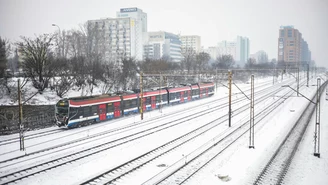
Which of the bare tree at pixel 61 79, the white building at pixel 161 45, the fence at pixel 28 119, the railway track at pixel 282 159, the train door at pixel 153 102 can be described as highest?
the white building at pixel 161 45

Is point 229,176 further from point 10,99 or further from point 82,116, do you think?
point 10,99

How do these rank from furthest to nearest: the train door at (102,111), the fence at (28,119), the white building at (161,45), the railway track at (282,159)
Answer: the white building at (161,45)
the train door at (102,111)
the fence at (28,119)
the railway track at (282,159)

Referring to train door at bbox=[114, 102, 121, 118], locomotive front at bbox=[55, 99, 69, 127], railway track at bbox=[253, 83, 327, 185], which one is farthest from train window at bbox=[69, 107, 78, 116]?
railway track at bbox=[253, 83, 327, 185]

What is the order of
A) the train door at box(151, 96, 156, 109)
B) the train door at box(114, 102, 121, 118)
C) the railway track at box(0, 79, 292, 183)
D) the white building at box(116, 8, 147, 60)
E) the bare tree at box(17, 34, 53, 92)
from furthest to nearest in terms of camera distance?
the white building at box(116, 8, 147, 60) → the bare tree at box(17, 34, 53, 92) → the train door at box(151, 96, 156, 109) → the train door at box(114, 102, 121, 118) → the railway track at box(0, 79, 292, 183)

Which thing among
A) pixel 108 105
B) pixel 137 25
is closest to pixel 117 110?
pixel 108 105

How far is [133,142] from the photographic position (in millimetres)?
24328

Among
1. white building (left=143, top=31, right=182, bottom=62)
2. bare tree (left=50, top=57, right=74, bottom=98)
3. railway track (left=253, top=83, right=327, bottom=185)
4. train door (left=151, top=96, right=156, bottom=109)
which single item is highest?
white building (left=143, top=31, right=182, bottom=62)

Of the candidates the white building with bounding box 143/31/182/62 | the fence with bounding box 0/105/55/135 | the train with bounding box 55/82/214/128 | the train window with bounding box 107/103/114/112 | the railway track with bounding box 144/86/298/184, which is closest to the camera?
the railway track with bounding box 144/86/298/184

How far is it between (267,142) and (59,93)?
1419 inches

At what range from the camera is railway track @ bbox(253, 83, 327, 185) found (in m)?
16.3

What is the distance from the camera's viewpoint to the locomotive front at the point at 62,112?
2909 centimetres

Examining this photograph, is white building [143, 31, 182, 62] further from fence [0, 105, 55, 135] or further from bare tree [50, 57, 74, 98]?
fence [0, 105, 55, 135]

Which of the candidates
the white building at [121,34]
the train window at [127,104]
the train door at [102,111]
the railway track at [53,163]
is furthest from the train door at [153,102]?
the white building at [121,34]

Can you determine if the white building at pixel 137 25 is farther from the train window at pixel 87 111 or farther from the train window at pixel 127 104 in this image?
the train window at pixel 87 111
